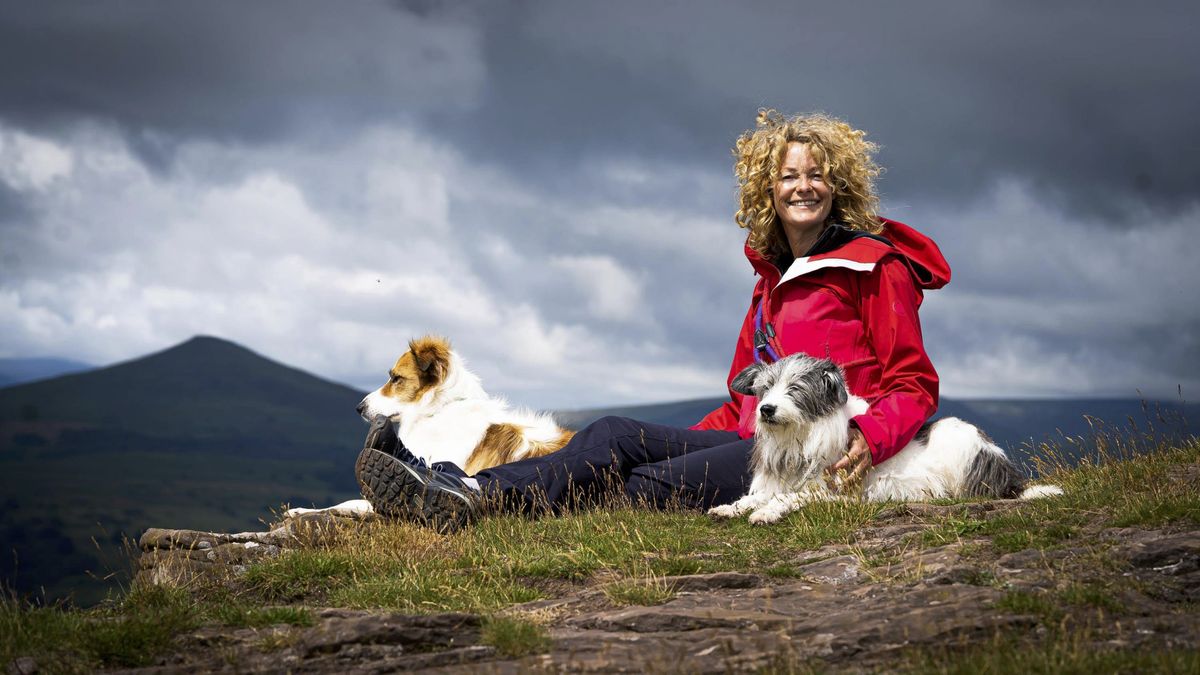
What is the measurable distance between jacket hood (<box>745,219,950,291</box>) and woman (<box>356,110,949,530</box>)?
12 millimetres

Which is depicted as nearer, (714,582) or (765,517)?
(714,582)

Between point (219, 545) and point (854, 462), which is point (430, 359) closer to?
point (219, 545)

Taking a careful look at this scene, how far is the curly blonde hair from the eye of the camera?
30.3 feet

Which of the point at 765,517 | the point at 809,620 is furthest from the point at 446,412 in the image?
the point at 809,620

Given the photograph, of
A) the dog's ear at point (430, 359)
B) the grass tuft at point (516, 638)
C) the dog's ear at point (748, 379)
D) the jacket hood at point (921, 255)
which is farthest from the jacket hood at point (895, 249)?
the grass tuft at point (516, 638)

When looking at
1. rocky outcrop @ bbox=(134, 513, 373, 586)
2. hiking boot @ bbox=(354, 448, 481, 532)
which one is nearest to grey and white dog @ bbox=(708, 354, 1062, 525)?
hiking boot @ bbox=(354, 448, 481, 532)

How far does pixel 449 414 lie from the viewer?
37.8ft

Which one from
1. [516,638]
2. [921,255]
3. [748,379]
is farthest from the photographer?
[921,255]

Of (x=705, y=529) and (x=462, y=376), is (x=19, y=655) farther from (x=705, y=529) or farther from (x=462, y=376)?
(x=462, y=376)

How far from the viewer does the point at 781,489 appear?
8.51m

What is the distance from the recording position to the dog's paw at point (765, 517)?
7.99 m

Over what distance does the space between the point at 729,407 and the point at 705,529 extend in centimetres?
270

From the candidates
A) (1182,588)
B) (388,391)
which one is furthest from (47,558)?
(1182,588)

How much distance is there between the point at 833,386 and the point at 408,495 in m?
3.61
